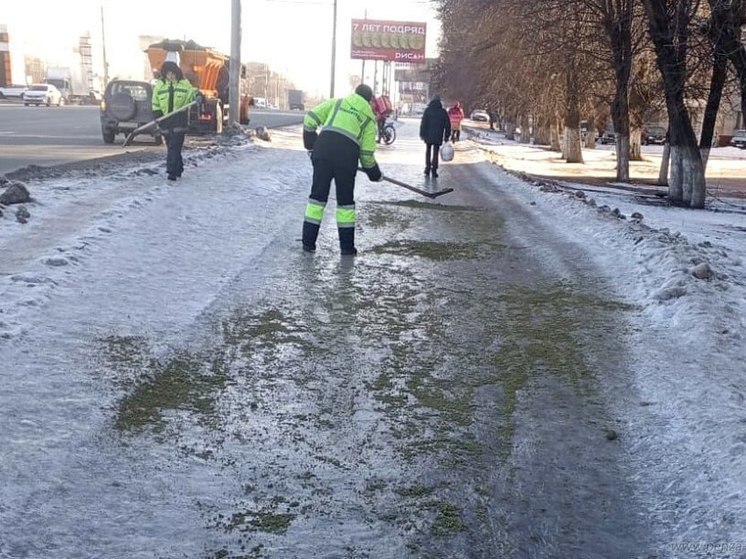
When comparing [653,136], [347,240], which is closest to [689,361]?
[347,240]

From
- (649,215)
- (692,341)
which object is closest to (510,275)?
(692,341)

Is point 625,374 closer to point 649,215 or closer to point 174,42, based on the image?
point 649,215

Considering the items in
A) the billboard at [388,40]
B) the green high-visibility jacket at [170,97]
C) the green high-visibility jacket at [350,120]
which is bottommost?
the green high-visibility jacket at [350,120]

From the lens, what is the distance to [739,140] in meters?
50.1

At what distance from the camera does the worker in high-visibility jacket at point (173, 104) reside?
436 inches

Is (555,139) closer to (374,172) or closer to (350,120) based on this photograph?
(374,172)

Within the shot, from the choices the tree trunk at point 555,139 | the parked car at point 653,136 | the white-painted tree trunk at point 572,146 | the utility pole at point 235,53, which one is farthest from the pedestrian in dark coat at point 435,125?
the parked car at point 653,136

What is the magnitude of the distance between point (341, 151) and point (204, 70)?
2048 cm

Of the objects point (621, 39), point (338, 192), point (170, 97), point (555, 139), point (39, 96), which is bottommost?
point (338, 192)

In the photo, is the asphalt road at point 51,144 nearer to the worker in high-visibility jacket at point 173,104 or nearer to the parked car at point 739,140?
the worker in high-visibility jacket at point 173,104

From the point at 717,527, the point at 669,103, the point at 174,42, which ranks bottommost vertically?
the point at 717,527

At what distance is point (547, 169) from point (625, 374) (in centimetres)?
1987

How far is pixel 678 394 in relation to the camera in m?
4.12

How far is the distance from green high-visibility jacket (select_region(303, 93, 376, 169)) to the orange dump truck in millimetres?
16869
